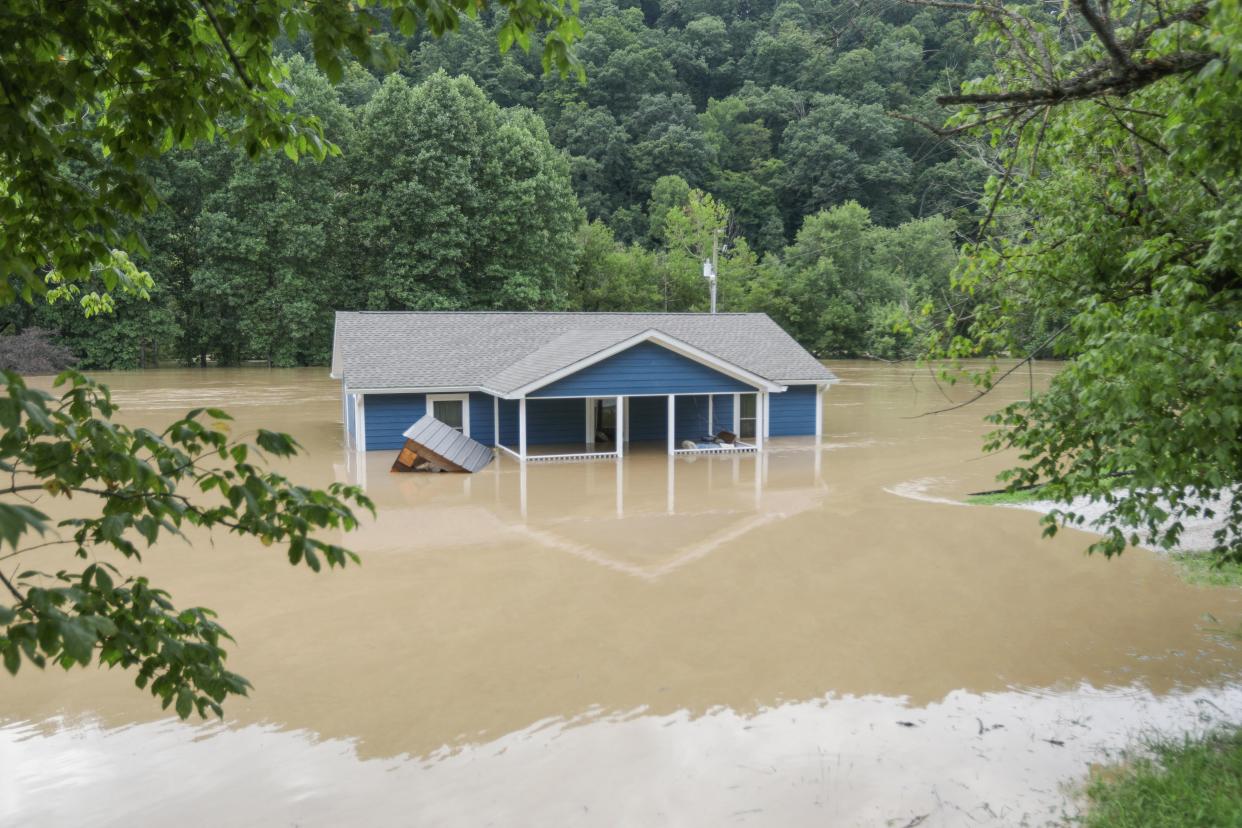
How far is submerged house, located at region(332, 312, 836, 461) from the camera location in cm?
2102

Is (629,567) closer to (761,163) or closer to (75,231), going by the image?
(75,231)

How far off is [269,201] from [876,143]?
147 ft

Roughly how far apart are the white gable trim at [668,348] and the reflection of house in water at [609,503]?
1706 millimetres

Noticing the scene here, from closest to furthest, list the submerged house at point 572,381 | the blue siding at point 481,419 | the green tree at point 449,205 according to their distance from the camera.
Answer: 1. the submerged house at point 572,381
2. the blue siding at point 481,419
3. the green tree at point 449,205

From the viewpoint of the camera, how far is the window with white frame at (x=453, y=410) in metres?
22.8

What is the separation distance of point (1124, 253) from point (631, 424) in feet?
59.1

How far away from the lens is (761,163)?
240 ft

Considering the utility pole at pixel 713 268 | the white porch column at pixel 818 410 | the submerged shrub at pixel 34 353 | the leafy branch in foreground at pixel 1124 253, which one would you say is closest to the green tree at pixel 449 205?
the utility pole at pixel 713 268

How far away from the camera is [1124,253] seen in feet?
22.8

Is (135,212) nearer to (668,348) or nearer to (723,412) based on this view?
(668,348)

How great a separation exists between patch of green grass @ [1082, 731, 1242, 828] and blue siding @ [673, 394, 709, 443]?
18106 mm

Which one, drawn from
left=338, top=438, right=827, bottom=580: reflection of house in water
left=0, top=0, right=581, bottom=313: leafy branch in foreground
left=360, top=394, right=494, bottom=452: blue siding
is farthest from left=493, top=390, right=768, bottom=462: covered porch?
left=0, top=0, right=581, bottom=313: leafy branch in foreground

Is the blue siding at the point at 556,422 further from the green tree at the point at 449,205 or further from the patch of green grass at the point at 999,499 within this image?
the green tree at the point at 449,205

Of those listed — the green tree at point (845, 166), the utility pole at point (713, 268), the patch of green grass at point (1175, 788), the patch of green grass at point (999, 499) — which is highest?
the green tree at point (845, 166)
